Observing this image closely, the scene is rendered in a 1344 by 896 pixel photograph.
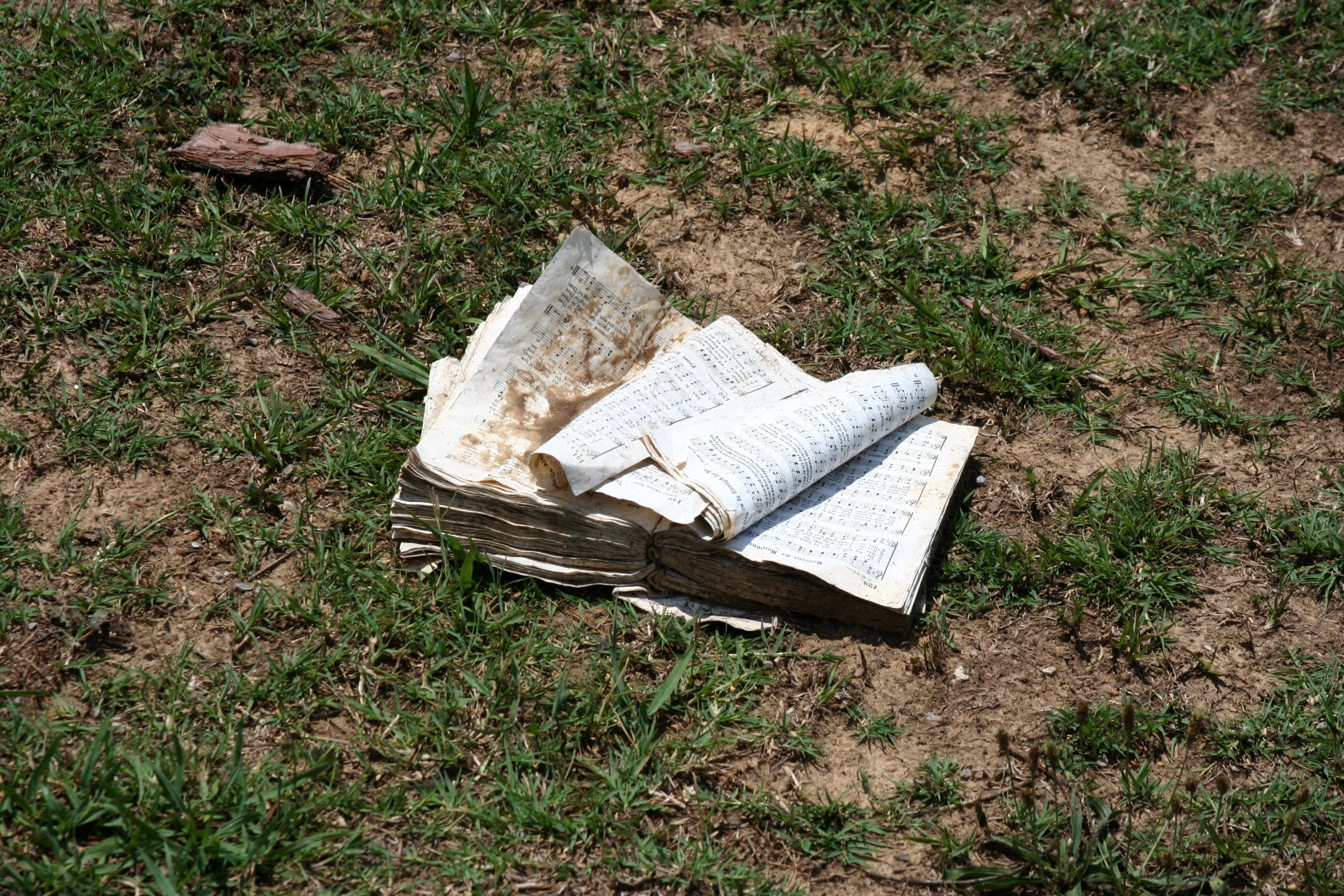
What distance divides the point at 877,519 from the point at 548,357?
95 cm

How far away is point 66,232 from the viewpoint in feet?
10.6

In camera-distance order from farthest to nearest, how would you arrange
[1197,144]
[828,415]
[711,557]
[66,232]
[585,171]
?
[1197,144], [585,171], [66,232], [828,415], [711,557]

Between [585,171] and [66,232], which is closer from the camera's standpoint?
[66,232]

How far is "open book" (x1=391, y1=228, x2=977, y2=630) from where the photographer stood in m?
2.53

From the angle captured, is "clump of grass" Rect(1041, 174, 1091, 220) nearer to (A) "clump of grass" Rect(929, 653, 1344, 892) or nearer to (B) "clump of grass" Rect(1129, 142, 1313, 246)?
(B) "clump of grass" Rect(1129, 142, 1313, 246)

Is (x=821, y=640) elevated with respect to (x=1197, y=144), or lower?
lower

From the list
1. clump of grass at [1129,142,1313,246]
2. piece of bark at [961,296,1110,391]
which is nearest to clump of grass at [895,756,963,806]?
piece of bark at [961,296,1110,391]

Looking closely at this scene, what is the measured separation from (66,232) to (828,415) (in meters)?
2.30

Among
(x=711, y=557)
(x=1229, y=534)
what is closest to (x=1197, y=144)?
(x=1229, y=534)

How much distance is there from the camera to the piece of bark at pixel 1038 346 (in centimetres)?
325

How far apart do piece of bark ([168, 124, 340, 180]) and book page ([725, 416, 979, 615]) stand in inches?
75.9

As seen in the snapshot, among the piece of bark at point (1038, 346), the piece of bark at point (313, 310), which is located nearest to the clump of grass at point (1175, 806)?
the piece of bark at point (1038, 346)

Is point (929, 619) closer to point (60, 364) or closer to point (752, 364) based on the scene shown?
point (752, 364)

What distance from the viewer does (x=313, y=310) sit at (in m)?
3.17
